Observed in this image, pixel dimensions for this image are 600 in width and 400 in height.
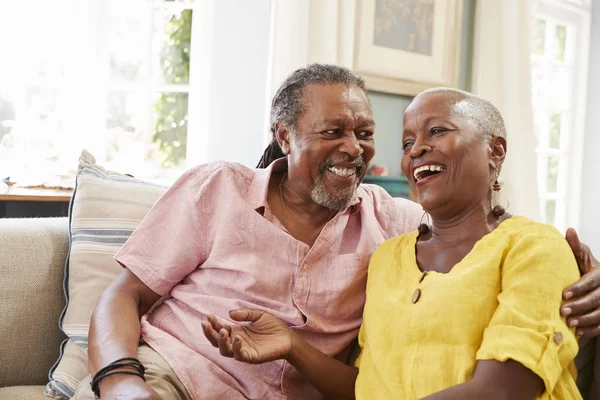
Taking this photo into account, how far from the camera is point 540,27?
528cm

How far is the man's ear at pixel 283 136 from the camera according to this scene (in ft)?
5.67

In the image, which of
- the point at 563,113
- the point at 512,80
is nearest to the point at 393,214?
the point at 512,80

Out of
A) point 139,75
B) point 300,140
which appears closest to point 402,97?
point 139,75

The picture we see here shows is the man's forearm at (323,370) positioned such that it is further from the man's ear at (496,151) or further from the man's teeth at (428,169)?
the man's ear at (496,151)

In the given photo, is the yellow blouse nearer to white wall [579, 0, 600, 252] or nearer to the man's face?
the man's face

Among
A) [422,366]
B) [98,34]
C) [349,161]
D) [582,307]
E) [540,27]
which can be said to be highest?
[540,27]

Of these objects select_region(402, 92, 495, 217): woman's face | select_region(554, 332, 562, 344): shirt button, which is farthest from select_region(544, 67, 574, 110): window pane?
select_region(554, 332, 562, 344): shirt button

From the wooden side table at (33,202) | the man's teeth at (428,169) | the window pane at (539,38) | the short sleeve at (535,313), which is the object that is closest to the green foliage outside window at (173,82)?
the wooden side table at (33,202)

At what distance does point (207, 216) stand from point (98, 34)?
210 cm

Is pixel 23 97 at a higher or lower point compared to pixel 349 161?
higher

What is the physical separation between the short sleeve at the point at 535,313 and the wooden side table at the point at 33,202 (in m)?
2.13

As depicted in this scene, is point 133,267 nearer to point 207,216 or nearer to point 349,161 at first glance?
point 207,216

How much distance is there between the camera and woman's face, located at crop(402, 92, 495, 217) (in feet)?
4.22

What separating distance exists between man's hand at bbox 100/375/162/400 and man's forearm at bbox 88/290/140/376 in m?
0.05
